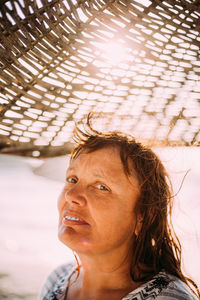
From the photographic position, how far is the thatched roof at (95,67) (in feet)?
3.14

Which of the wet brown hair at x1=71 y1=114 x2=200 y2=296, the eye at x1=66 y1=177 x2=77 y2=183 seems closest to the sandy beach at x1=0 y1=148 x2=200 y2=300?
the wet brown hair at x1=71 y1=114 x2=200 y2=296

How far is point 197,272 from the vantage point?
0.95 metres

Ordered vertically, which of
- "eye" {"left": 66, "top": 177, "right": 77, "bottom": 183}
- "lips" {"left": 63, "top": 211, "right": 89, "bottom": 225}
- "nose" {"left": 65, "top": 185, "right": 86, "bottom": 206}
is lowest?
"lips" {"left": 63, "top": 211, "right": 89, "bottom": 225}

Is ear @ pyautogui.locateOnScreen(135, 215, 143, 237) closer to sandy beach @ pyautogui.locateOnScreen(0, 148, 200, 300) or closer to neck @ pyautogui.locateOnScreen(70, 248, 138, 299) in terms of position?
neck @ pyautogui.locateOnScreen(70, 248, 138, 299)

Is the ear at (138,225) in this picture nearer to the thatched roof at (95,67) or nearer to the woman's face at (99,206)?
the woman's face at (99,206)

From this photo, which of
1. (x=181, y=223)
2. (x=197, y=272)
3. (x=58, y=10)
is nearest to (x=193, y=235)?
(x=181, y=223)

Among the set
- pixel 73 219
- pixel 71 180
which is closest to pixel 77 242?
pixel 73 219

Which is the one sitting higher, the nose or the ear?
the nose

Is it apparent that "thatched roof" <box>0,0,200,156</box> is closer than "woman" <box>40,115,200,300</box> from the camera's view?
No

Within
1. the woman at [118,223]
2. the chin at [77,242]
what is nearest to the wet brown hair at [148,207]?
the woman at [118,223]

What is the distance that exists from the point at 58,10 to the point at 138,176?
569 mm

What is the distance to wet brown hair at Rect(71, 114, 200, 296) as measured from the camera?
0.63 metres

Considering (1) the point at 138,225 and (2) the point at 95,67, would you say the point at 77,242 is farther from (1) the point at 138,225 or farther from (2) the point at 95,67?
(2) the point at 95,67

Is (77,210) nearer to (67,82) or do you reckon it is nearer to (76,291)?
(76,291)
